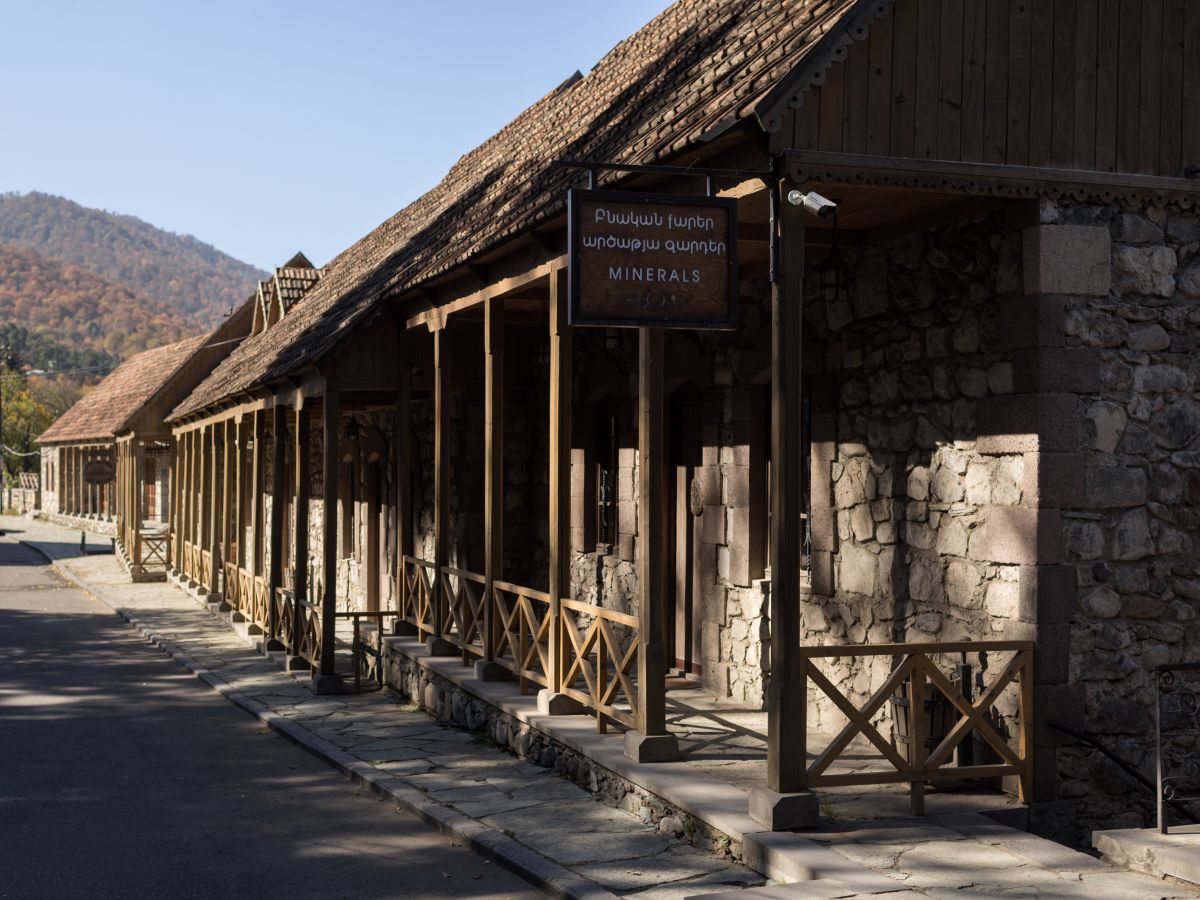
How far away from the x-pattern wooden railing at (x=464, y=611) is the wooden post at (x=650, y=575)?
3260 mm

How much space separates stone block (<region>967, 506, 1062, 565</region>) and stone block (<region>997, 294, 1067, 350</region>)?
0.97 metres

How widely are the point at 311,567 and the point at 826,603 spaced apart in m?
16.2

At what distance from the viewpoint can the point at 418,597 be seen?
14.0 m

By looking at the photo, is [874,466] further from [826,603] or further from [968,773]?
[968,773]

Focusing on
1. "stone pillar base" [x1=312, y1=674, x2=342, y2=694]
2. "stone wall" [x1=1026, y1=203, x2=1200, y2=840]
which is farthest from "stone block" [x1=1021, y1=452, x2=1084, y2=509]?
"stone pillar base" [x1=312, y1=674, x2=342, y2=694]

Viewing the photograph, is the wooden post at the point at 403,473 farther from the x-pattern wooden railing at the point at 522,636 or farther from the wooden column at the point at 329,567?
the x-pattern wooden railing at the point at 522,636

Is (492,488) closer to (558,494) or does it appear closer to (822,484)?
(558,494)

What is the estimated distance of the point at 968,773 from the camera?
7.67m

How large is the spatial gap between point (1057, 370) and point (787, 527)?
2.02m

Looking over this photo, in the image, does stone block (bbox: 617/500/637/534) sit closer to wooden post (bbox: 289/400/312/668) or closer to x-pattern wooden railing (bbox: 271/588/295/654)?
wooden post (bbox: 289/400/312/668)

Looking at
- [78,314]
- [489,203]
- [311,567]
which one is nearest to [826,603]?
[489,203]

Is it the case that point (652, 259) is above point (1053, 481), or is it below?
above

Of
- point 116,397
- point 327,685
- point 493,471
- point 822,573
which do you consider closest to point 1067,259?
point 822,573

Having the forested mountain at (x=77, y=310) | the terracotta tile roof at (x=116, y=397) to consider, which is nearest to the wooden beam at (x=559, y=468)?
the terracotta tile roof at (x=116, y=397)
